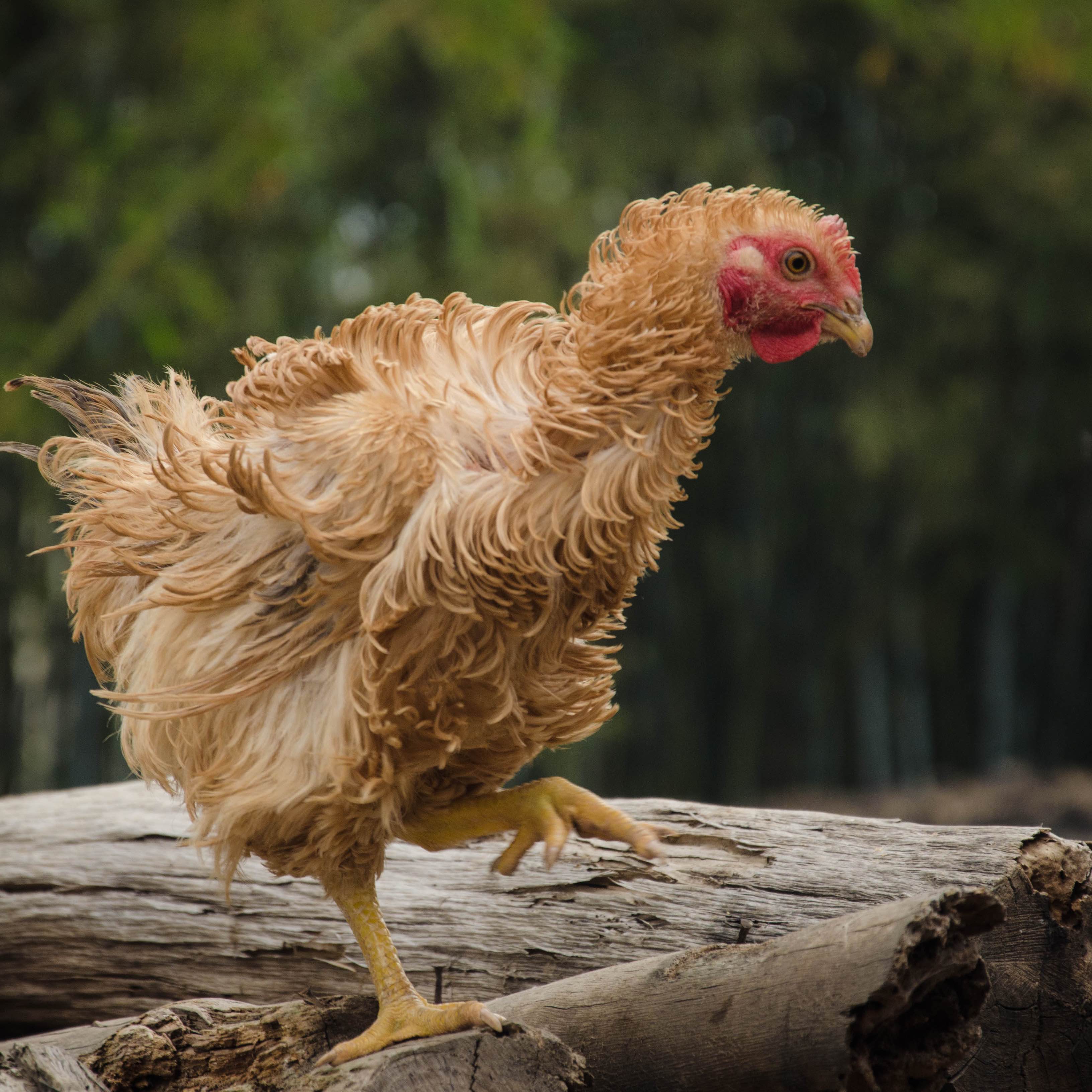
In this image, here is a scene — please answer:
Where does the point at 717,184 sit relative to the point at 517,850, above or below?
above

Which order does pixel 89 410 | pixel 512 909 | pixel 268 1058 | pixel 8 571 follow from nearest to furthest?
pixel 268 1058, pixel 89 410, pixel 512 909, pixel 8 571

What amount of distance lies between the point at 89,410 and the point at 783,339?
1.32m

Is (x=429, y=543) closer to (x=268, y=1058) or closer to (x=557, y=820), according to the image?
(x=557, y=820)

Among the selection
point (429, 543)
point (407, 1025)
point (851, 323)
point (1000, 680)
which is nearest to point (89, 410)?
point (429, 543)

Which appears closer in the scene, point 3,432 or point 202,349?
point 3,432

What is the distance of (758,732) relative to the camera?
9.27 metres

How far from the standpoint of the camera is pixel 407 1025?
189 centimetres

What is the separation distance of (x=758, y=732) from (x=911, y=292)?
3699mm

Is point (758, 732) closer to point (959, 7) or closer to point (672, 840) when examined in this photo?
point (959, 7)

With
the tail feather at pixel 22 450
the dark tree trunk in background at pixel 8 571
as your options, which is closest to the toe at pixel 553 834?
the tail feather at pixel 22 450

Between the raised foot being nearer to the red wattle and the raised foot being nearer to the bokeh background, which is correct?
the red wattle

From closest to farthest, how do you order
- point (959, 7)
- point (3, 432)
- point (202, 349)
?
point (3, 432) < point (202, 349) < point (959, 7)

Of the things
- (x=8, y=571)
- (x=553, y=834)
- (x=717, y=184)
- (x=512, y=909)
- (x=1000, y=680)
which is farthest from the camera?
(x=1000, y=680)

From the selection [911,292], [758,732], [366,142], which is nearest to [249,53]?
[366,142]
